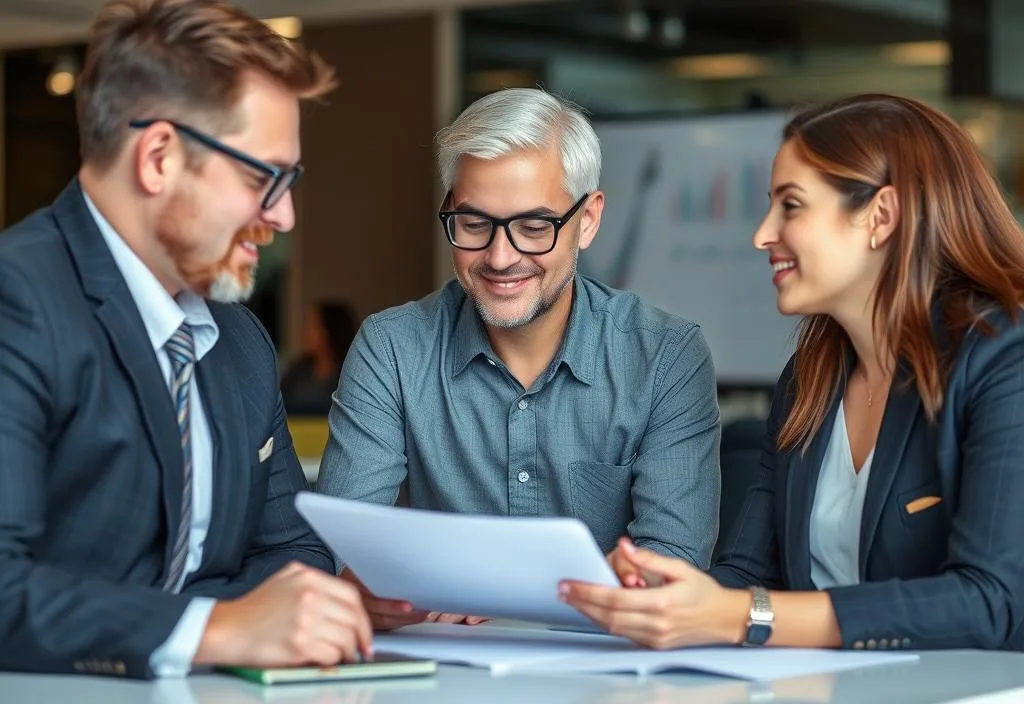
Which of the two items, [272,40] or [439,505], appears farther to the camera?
[439,505]

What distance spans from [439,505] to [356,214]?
774cm

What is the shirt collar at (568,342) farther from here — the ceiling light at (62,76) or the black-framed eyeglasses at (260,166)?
the ceiling light at (62,76)

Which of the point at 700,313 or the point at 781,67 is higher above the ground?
the point at 781,67

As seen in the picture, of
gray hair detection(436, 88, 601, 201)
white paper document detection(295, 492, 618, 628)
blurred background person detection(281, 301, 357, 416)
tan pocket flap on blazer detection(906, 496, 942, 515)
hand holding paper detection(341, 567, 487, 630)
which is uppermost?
gray hair detection(436, 88, 601, 201)

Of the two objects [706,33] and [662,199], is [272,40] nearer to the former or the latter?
[662,199]

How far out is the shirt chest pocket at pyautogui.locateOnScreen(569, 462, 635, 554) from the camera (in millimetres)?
2764

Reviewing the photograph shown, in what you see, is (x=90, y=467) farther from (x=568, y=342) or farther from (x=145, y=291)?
(x=568, y=342)

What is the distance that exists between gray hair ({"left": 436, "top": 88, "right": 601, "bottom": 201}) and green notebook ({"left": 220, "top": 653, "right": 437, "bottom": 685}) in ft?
3.84

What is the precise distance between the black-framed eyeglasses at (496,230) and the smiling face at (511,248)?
1 cm

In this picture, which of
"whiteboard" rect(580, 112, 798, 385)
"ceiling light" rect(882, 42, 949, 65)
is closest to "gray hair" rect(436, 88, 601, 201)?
"whiteboard" rect(580, 112, 798, 385)

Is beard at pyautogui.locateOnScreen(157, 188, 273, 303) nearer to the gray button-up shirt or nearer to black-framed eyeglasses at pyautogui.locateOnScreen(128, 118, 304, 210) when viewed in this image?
black-framed eyeglasses at pyautogui.locateOnScreen(128, 118, 304, 210)

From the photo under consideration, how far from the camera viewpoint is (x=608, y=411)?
2797 millimetres

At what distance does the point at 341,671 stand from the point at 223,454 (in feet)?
1.77

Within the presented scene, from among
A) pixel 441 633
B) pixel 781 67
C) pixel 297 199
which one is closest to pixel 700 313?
pixel 781 67
